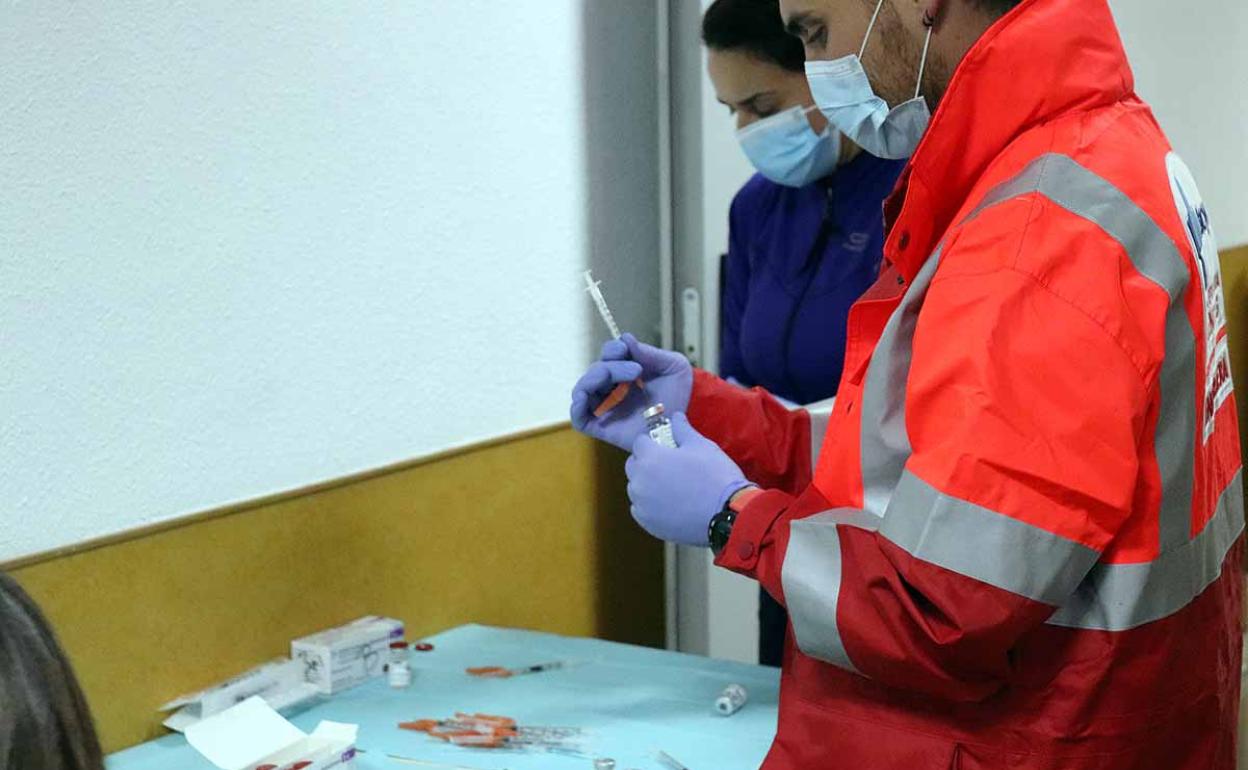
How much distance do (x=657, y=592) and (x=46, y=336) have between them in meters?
1.43

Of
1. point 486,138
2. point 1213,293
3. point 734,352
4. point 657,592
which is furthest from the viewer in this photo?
point 657,592

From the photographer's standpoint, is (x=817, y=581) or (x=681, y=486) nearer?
(x=817, y=581)

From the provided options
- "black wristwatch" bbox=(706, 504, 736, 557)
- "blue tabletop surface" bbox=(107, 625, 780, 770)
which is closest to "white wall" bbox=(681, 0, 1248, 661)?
"blue tabletop surface" bbox=(107, 625, 780, 770)

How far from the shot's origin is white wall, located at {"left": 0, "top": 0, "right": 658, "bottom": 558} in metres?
1.41

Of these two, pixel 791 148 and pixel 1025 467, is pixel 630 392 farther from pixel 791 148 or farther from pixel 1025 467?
pixel 1025 467

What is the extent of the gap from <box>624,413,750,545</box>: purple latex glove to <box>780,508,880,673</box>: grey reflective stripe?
0.17 metres

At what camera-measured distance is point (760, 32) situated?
1989mm

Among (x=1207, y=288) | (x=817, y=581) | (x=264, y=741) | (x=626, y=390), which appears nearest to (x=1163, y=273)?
(x=1207, y=288)

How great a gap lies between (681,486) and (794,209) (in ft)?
3.03

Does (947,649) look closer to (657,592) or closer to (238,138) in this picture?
(238,138)

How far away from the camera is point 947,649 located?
97cm

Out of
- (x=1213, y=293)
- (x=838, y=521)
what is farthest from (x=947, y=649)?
(x=1213, y=293)

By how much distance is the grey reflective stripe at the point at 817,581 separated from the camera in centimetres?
102

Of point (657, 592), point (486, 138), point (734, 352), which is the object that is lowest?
point (657, 592)
